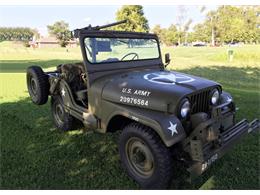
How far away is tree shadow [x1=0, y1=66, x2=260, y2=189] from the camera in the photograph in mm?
3254

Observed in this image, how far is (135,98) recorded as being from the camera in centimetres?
322

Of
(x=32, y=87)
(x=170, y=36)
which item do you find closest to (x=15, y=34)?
(x=170, y=36)

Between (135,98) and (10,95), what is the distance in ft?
20.6

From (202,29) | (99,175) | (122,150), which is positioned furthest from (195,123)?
(202,29)

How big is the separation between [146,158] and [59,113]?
2512 mm

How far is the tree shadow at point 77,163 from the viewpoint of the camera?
3.25 metres

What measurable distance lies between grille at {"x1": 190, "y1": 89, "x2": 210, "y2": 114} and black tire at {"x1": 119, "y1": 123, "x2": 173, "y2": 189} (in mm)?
634

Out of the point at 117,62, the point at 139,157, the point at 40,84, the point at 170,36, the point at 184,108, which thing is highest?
the point at 170,36

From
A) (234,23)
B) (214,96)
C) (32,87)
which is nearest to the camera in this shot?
(214,96)

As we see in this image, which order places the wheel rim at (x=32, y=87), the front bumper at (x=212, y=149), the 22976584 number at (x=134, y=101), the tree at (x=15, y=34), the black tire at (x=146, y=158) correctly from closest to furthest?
the front bumper at (x=212, y=149) < the black tire at (x=146, y=158) < the 22976584 number at (x=134, y=101) < the wheel rim at (x=32, y=87) < the tree at (x=15, y=34)

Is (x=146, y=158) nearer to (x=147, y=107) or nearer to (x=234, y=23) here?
(x=147, y=107)

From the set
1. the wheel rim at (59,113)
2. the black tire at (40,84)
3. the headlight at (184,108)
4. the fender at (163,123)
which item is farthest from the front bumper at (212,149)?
the black tire at (40,84)

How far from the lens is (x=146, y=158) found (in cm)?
310

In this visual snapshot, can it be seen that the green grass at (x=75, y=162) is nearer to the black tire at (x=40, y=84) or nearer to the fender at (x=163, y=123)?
the black tire at (x=40, y=84)
